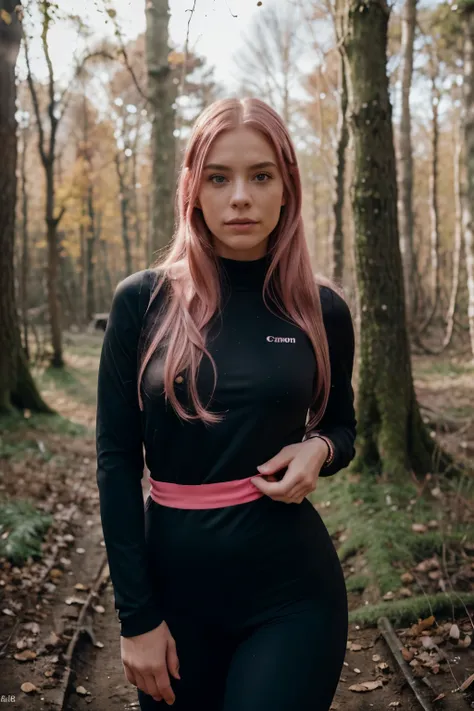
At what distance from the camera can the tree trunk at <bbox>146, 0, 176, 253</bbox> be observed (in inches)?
386

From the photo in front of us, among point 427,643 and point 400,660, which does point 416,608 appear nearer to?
point 427,643

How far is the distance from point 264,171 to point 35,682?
307 centimetres

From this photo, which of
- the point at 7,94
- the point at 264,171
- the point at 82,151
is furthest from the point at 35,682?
the point at 82,151

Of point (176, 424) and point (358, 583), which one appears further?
point (358, 583)

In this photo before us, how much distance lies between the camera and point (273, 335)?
2.07m

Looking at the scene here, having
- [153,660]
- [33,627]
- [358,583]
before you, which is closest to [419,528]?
[358,583]

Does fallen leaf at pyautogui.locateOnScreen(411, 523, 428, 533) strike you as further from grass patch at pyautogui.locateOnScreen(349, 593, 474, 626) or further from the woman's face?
the woman's face

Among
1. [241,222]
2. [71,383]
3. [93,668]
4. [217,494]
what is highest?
[241,222]

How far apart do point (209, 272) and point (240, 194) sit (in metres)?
0.27

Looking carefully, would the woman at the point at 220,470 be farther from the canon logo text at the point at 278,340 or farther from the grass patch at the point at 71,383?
the grass patch at the point at 71,383

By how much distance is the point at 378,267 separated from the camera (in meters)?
5.88

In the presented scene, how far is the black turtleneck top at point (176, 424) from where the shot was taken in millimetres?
1893

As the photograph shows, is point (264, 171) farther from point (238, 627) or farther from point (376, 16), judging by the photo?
point (376, 16)

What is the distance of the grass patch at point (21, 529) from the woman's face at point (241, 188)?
3.83 m
